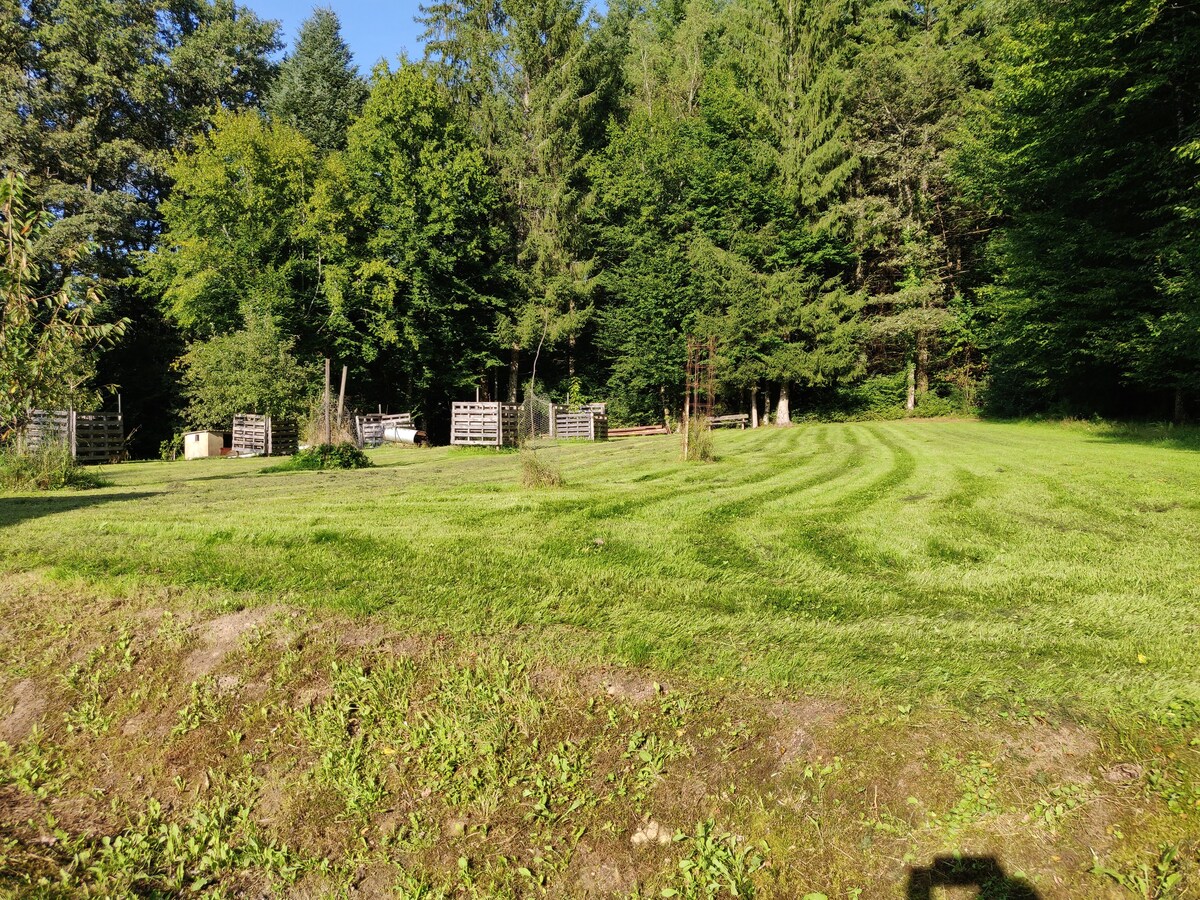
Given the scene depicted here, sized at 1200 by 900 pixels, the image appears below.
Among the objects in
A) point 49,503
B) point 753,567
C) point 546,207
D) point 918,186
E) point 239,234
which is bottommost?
point 753,567

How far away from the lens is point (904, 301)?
28.0m

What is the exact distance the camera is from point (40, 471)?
988cm

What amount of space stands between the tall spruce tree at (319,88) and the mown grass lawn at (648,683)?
111 ft

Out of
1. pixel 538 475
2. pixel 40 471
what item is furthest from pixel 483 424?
pixel 538 475

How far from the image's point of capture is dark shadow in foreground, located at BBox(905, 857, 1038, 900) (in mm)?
2074

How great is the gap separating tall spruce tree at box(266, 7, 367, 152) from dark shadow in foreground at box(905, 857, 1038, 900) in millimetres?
38162

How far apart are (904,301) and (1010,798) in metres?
29.2

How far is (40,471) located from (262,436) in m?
13.6

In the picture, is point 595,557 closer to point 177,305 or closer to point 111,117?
point 177,305

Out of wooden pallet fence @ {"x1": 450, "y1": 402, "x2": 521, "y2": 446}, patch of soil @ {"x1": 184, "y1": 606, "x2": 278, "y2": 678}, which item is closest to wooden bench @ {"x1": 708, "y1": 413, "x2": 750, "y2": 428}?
wooden pallet fence @ {"x1": 450, "y1": 402, "x2": 521, "y2": 446}

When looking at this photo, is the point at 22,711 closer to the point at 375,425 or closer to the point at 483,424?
the point at 483,424

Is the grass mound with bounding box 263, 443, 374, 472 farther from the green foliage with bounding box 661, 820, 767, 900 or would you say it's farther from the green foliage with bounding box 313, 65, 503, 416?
the green foliage with bounding box 313, 65, 503, 416

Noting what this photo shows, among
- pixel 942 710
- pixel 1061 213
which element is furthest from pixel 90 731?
pixel 1061 213

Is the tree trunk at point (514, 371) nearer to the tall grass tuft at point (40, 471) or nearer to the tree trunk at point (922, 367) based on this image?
the tree trunk at point (922, 367)
